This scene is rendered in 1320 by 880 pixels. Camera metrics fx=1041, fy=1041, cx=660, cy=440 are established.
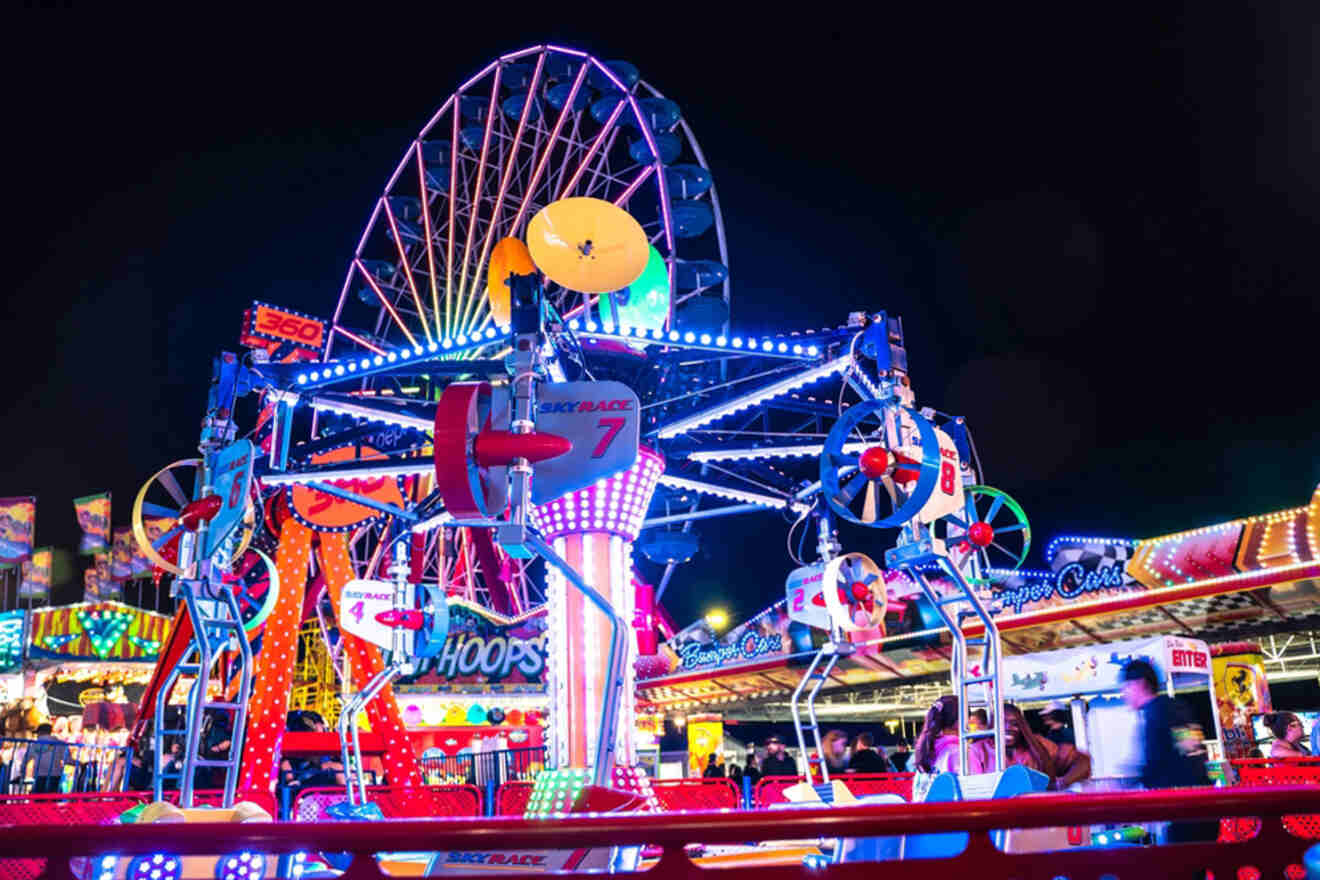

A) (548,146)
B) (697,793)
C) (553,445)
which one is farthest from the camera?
(548,146)

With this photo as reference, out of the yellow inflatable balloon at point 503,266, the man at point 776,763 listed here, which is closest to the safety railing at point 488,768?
the man at point 776,763

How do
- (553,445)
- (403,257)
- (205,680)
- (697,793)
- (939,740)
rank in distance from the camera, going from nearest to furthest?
(553,445) → (205,680) → (939,740) → (697,793) → (403,257)

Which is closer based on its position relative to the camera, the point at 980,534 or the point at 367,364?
the point at 980,534

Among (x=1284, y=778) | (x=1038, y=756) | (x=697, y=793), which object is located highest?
(x=1038, y=756)

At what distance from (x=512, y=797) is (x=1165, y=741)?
26.6 ft

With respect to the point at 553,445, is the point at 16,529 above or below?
above

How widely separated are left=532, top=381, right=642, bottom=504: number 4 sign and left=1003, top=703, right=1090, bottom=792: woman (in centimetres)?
401

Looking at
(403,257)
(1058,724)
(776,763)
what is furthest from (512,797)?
(403,257)

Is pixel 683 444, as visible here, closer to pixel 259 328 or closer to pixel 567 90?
pixel 567 90

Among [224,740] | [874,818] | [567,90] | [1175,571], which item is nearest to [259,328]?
[567,90]

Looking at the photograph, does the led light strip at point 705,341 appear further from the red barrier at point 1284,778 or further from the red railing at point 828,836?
the red railing at point 828,836

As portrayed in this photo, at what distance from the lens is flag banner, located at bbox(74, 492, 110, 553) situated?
39312mm

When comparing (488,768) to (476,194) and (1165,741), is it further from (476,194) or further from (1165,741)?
(1165,741)

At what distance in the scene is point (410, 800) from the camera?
11.8 metres
